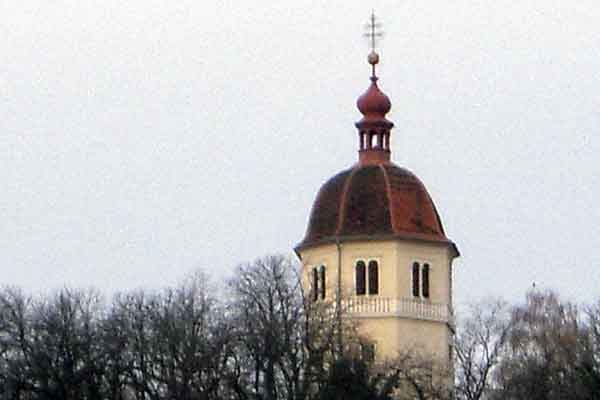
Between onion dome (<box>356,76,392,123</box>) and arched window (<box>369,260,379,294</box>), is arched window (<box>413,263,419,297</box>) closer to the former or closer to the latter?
arched window (<box>369,260,379,294</box>)

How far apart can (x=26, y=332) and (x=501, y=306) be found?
2245 cm

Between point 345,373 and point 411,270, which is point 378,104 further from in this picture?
point 345,373

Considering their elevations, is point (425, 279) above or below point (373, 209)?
below

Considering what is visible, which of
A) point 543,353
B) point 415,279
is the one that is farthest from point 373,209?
point 543,353

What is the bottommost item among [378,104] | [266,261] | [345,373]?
[345,373]

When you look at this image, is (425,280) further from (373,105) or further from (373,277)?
(373,105)

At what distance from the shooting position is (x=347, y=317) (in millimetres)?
123500

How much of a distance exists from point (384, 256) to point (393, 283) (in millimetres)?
905

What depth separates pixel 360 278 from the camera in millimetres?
126375

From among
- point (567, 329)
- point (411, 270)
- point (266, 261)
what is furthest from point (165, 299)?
point (567, 329)

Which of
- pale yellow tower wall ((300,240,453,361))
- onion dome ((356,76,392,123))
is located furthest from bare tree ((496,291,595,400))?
onion dome ((356,76,392,123))

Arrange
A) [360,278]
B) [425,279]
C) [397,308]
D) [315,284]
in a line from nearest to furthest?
[315,284], [397,308], [360,278], [425,279]

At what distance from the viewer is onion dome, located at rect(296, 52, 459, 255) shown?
126m

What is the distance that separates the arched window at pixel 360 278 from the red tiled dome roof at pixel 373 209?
94 centimetres
